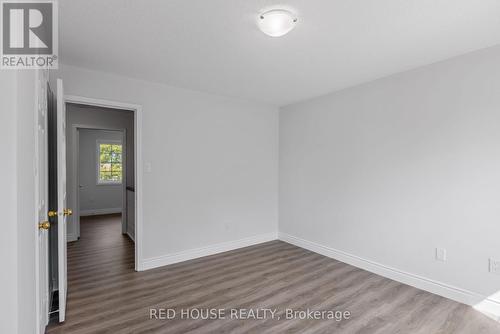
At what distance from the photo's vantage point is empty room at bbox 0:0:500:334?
1792mm

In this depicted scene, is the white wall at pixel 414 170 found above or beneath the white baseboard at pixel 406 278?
above

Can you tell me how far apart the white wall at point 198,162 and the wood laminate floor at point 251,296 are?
1.64 ft

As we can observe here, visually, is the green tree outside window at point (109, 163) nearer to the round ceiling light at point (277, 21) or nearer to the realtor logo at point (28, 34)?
the realtor logo at point (28, 34)

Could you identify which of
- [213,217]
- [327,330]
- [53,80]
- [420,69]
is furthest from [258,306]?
[53,80]

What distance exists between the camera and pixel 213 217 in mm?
3951

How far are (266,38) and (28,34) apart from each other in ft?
5.74

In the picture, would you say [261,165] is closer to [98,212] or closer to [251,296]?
[251,296]

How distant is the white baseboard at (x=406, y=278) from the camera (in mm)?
2480

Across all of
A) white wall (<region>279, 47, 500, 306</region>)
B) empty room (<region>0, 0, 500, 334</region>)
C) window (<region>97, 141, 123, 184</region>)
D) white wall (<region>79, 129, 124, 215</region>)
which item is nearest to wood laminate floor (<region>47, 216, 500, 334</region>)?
empty room (<region>0, 0, 500, 334</region>)

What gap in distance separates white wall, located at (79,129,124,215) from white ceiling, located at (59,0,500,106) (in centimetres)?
516

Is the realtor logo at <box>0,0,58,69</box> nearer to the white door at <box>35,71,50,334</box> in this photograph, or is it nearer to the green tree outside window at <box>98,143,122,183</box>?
the white door at <box>35,71,50,334</box>

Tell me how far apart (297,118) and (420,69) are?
1.86 metres

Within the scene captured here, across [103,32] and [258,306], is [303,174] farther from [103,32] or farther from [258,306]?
[103,32]

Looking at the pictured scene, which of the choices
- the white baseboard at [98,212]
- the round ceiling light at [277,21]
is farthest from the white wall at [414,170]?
the white baseboard at [98,212]
